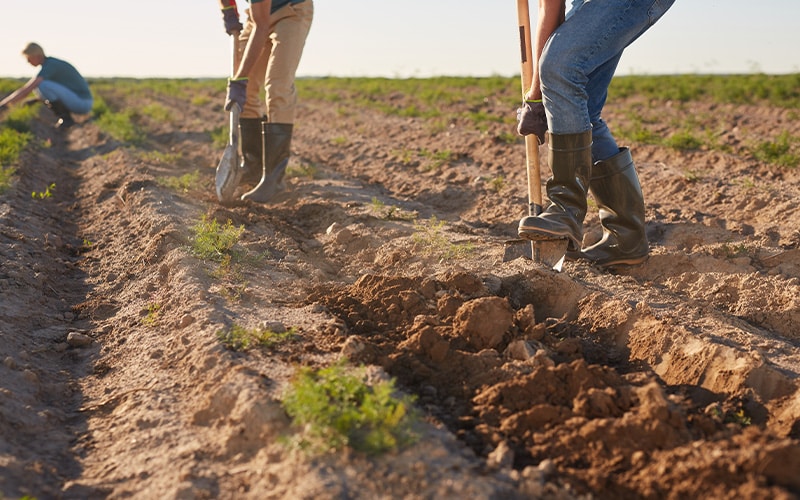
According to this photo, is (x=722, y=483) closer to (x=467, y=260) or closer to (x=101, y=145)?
(x=467, y=260)

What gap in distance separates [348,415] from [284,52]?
4.03 m

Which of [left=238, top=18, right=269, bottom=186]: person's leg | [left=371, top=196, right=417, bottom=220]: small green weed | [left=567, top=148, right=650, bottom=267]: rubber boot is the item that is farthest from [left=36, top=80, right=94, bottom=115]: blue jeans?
[left=567, top=148, right=650, bottom=267]: rubber boot

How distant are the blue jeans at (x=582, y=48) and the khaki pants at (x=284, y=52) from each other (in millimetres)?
2565

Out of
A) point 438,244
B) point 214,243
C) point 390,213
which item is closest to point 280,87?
point 390,213

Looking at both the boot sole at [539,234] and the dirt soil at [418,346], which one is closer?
the dirt soil at [418,346]

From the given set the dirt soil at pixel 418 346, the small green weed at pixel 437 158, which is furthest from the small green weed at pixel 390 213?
the small green weed at pixel 437 158

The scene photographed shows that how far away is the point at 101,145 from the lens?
998cm

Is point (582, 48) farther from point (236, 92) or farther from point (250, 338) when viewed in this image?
point (236, 92)

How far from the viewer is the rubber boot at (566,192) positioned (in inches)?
138

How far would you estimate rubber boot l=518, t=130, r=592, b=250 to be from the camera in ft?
11.5

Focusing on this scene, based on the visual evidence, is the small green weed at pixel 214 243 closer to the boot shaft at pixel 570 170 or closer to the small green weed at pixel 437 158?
the boot shaft at pixel 570 170

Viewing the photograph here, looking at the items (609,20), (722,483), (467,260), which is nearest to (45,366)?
(467,260)

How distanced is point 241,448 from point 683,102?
13.2 metres

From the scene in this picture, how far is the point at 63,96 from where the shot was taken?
40.2ft
